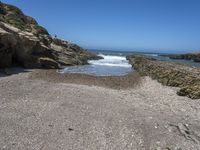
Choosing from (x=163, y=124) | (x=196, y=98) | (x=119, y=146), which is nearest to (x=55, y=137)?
(x=119, y=146)

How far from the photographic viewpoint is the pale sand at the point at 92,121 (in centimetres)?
861

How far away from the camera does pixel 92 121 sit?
1074 centimetres

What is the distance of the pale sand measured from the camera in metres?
8.61

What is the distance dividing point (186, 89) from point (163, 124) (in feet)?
26.4

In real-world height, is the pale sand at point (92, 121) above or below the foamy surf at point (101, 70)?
above

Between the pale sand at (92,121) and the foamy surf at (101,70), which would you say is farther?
the foamy surf at (101,70)

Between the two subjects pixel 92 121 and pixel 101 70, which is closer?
pixel 92 121

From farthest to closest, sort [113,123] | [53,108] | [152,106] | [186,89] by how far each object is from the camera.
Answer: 1. [186,89]
2. [152,106]
3. [53,108]
4. [113,123]

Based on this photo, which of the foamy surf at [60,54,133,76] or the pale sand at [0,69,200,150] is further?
the foamy surf at [60,54,133,76]

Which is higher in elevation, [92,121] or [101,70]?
[92,121]

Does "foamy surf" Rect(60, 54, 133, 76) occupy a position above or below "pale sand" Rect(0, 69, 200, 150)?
below

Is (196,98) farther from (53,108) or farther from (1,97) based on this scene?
(1,97)

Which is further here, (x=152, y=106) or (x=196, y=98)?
(x=196, y=98)

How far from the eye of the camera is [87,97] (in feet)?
49.9
